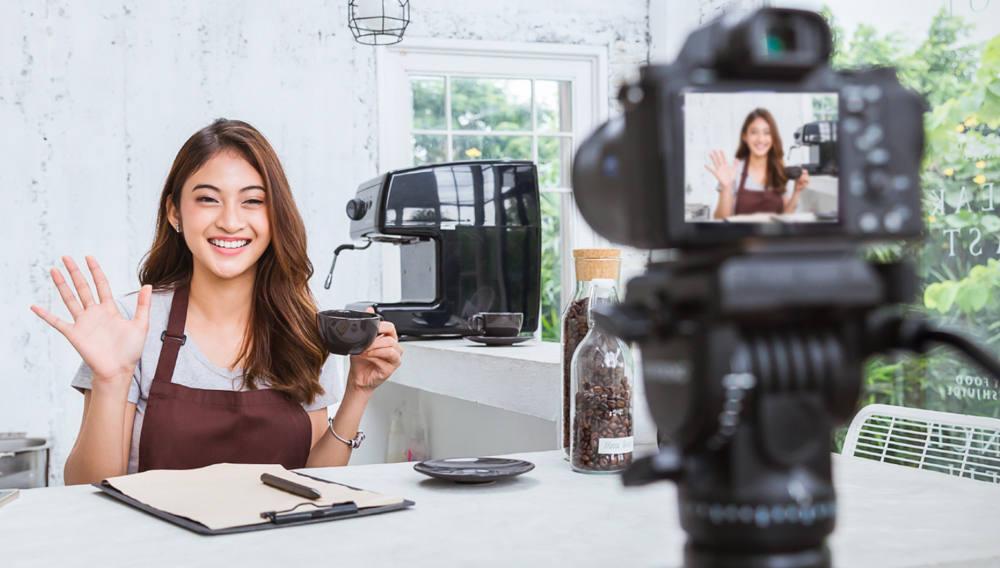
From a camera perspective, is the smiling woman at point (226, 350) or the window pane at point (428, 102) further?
the window pane at point (428, 102)

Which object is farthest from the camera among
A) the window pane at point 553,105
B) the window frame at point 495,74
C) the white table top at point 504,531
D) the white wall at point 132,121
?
the window pane at point 553,105

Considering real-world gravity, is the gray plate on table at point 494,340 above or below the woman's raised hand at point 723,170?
below

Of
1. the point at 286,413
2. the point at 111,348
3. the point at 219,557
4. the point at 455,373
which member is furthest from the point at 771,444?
the point at 455,373

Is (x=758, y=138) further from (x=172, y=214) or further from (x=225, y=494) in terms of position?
(x=172, y=214)

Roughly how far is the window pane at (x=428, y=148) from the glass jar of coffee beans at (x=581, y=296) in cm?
242

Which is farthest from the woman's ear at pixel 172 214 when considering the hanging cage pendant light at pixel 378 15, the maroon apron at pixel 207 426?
the hanging cage pendant light at pixel 378 15

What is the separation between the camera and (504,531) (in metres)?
0.84

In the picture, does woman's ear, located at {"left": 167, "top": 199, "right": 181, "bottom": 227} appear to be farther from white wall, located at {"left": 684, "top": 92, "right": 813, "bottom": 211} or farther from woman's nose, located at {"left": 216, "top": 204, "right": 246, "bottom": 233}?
white wall, located at {"left": 684, "top": 92, "right": 813, "bottom": 211}

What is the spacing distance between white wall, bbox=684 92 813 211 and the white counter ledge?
966 mm

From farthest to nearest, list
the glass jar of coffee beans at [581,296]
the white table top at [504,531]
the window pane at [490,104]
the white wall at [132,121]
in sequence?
the window pane at [490,104]
the white wall at [132,121]
the glass jar of coffee beans at [581,296]
the white table top at [504,531]

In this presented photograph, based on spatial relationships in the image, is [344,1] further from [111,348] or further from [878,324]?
[878,324]

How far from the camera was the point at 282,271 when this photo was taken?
1738 mm

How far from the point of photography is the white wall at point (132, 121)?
3047mm

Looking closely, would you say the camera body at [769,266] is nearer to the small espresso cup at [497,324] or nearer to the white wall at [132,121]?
the small espresso cup at [497,324]
